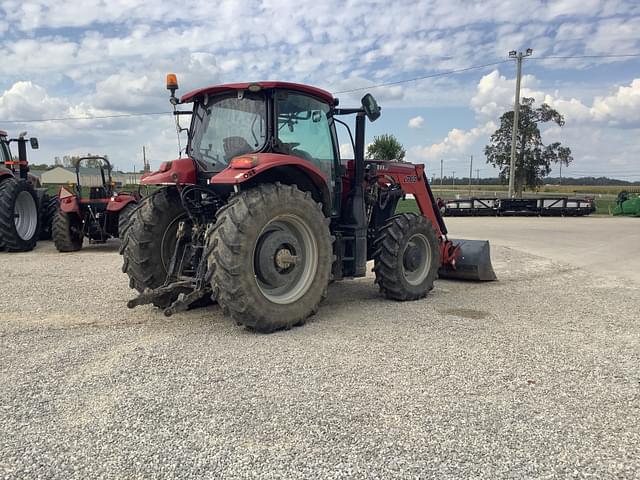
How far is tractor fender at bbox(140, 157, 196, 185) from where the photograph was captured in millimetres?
5484

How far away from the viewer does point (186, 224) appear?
5.87 m

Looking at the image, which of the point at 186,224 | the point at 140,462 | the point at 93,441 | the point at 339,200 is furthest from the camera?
the point at 339,200

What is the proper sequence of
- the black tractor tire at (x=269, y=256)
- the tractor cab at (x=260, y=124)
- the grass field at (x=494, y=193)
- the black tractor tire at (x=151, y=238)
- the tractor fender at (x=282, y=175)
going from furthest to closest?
the grass field at (x=494, y=193) → the black tractor tire at (x=151, y=238) → the tractor cab at (x=260, y=124) → the tractor fender at (x=282, y=175) → the black tractor tire at (x=269, y=256)

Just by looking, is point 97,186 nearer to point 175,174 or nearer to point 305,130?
point 175,174

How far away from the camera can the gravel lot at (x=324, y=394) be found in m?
2.81

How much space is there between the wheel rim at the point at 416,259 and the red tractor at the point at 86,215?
21.1ft

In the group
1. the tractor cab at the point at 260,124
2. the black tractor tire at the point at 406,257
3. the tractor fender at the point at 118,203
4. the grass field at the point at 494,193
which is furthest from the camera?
the grass field at the point at 494,193

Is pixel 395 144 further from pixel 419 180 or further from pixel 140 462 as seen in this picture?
pixel 140 462

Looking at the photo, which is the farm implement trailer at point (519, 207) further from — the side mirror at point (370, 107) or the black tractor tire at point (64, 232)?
the side mirror at point (370, 107)

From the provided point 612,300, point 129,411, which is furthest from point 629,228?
point 129,411

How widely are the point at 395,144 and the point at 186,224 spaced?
34.3 m

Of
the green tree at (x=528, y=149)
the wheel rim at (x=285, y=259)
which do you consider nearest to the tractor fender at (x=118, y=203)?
the wheel rim at (x=285, y=259)

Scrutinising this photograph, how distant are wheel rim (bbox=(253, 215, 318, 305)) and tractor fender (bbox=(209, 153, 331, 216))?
50 cm

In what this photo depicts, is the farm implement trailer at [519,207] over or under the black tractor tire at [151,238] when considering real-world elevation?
under
